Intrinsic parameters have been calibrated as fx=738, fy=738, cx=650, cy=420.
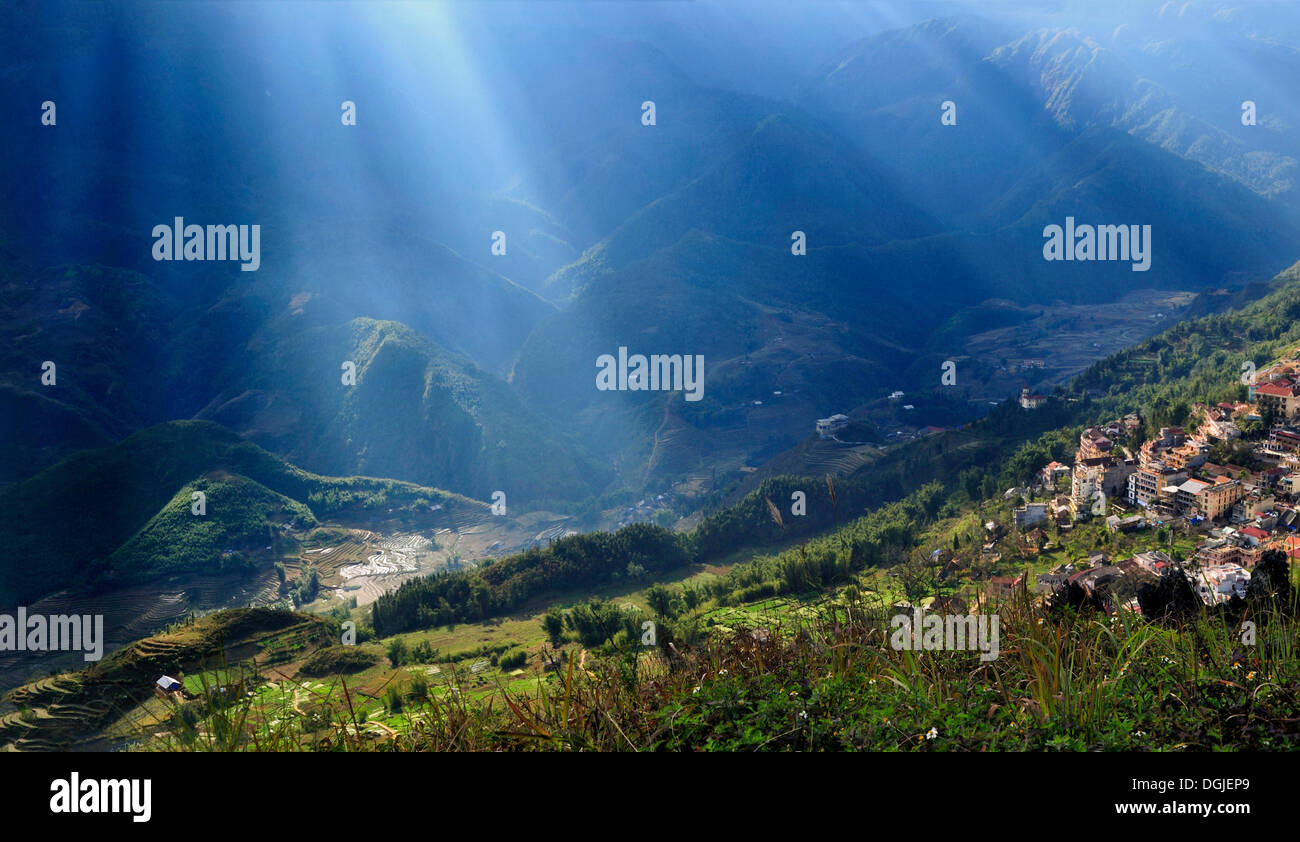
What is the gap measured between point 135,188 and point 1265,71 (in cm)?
22514

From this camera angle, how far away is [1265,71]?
166125 mm

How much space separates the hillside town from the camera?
1786cm

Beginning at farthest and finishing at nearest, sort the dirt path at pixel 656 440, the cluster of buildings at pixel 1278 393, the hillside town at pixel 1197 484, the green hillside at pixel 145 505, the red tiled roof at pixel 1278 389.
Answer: the dirt path at pixel 656 440, the green hillside at pixel 145 505, the red tiled roof at pixel 1278 389, the cluster of buildings at pixel 1278 393, the hillside town at pixel 1197 484

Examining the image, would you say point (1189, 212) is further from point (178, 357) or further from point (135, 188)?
point (135, 188)

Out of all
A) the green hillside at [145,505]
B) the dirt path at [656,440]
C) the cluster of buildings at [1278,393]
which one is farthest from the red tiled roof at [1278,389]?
the green hillside at [145,505]

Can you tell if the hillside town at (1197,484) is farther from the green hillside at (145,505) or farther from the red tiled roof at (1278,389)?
the green hillside at (145,505)

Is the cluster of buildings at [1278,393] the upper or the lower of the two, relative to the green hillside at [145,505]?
upper

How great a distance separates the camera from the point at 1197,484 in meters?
21.0

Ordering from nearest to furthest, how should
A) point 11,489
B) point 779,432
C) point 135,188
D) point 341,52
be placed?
point 11,489 → point 779,432 → point 135,188 → point 341,52

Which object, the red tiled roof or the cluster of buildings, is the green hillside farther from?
the red tiled roof

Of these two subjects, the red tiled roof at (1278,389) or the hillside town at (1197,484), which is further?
the red tiled roof at (1278,389)

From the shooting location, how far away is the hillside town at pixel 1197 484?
17.9m
